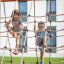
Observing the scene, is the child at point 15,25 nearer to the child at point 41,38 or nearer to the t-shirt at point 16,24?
the t-shirt at point 16,24

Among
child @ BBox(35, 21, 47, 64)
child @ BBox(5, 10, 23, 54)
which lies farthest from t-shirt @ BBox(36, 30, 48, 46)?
child @ BBox(5, 10, 23, 54)

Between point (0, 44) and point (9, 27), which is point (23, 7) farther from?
point (9, 27)

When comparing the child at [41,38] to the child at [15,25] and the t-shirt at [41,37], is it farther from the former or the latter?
the child at [15,25]

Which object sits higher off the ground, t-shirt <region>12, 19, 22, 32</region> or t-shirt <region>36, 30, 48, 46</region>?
t-shirt <region>12, 19, 22, 32</region>

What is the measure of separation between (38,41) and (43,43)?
1.9 inches

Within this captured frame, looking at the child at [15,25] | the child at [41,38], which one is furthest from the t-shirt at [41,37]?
the child at [15,25]

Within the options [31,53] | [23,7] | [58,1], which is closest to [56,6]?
[58,1]

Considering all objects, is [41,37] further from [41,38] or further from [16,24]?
[16,24]

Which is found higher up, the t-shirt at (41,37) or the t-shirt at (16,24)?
the t-shirt at (16,24)

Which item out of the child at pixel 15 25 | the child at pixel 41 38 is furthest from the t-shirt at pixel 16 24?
the child at pixel 41 38

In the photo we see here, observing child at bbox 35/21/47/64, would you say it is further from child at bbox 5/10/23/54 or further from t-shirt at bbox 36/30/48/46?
child at bbox 5/10/23/54

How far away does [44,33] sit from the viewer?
2439mm

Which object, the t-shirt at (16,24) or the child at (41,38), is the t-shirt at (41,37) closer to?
the child at (41,38)

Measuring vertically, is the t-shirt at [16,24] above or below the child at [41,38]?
above
